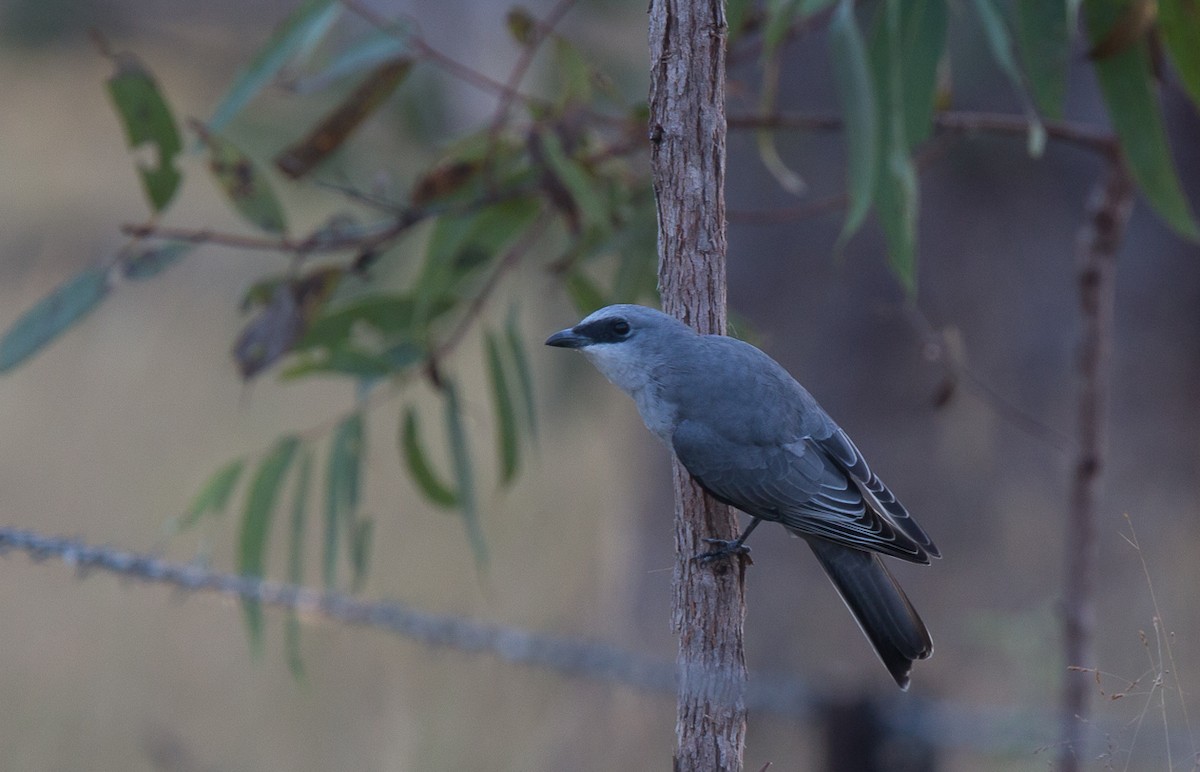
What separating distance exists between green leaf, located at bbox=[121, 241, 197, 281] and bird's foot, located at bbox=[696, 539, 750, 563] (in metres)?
1.66

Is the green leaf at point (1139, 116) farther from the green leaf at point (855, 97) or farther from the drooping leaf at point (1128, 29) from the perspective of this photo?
the green leaf at point (855, 97)

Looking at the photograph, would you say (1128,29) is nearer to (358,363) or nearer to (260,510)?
(358,363)

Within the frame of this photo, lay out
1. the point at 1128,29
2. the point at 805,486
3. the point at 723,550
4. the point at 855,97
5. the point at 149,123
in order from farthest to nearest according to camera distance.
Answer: the point at 149,123 < the point at 1128,29 < the point at 855,97 < the point at 805,486 < the point at 723,550

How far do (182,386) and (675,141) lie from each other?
810 centimetres

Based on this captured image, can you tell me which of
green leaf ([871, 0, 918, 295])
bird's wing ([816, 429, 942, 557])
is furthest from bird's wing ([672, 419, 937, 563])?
green leaf ([871, 0, 918, 295])

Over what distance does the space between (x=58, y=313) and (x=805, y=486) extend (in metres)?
1.75

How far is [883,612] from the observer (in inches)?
71.7

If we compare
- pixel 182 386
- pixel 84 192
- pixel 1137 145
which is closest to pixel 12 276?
pixel 84 192

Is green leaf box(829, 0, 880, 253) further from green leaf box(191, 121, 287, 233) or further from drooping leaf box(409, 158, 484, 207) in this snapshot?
green leaf box(191, 121, 287, 233)

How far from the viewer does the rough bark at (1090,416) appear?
266 cm

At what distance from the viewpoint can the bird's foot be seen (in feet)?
4.88

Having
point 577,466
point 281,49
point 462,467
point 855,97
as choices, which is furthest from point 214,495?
point 577,466

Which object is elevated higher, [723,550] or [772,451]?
[772,451]

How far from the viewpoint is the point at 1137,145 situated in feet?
8.00
